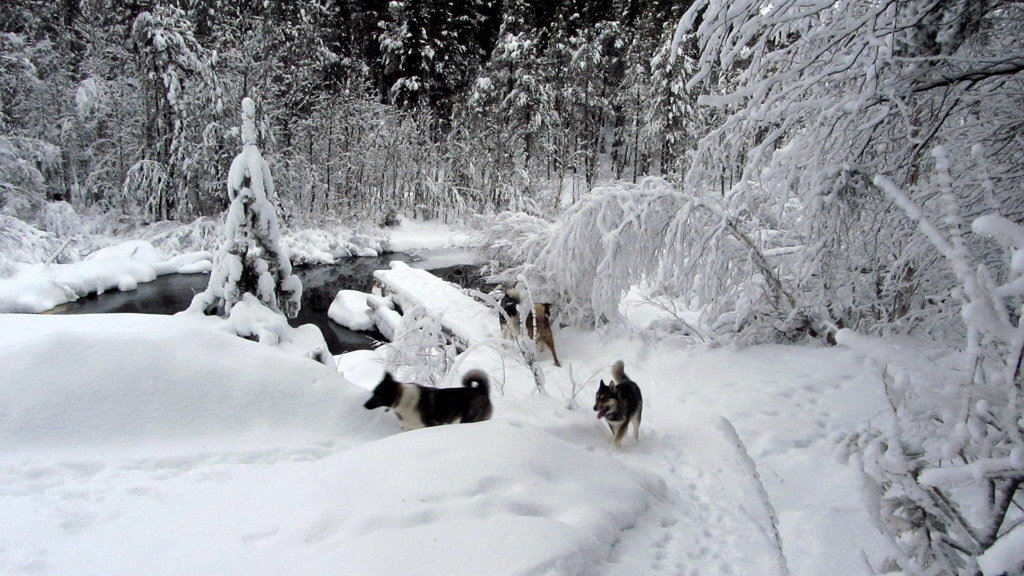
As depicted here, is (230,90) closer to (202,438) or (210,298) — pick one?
(210,298)

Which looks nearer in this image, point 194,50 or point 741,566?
point 741,566

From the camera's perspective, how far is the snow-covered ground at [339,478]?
6.78 ft

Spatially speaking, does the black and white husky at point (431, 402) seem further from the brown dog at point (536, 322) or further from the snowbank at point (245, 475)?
the brown dog at point (536, 322)

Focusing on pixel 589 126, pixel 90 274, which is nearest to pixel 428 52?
pixel 589 126

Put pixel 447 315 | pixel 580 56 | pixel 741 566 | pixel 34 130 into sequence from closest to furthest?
pixel 741 566
pixel 447 315
pixel 34 130
pixel 580 56

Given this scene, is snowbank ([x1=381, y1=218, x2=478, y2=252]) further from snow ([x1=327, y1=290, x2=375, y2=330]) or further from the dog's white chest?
the dog's white chest

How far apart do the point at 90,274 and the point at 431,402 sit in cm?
1529

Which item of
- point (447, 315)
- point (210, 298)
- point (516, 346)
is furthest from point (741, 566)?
point (447, 315)

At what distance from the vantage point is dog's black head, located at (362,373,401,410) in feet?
13.0

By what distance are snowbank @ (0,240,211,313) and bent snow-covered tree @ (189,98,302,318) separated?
Result: 895 cm

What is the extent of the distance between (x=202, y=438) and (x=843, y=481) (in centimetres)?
478

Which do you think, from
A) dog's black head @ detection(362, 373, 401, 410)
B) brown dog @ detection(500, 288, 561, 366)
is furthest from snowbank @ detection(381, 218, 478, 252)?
dog's black head @ detection(362, 373, 401, 410)

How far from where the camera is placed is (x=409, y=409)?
405 cm

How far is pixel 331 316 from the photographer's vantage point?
13.6 metres
